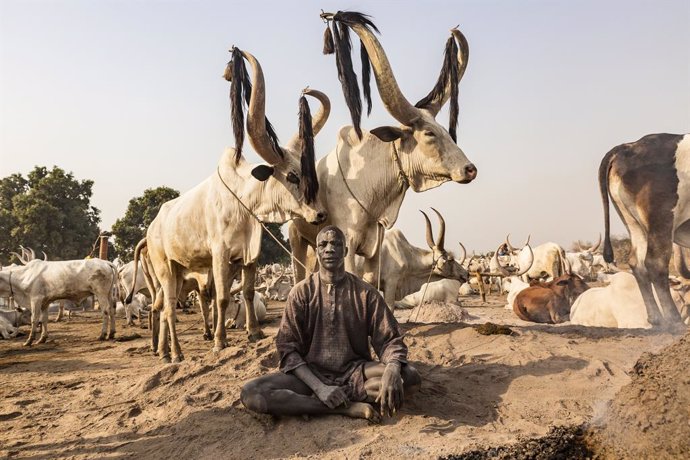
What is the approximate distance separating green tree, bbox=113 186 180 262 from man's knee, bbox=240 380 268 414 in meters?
28.6

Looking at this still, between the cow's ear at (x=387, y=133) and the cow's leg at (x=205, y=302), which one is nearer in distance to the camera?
the cow's ear at (x=387, y=133)

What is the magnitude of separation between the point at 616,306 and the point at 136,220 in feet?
95.2

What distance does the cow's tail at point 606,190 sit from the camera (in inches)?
262

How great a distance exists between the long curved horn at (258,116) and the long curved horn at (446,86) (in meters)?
1.91

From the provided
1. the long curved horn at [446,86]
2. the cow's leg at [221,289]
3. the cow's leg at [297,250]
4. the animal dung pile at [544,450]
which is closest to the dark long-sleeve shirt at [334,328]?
the animal dung pile at [544,450]

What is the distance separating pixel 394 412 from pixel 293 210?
304 centimetres

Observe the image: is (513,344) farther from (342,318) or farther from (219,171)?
(219,171)

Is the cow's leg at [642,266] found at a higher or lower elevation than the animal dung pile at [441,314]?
higher

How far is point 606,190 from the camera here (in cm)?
677

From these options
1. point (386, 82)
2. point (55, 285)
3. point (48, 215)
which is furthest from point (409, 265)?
point (48, 215)

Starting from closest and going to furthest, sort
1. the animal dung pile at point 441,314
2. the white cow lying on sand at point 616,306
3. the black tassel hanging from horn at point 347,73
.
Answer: the black tassel hanging from horn at point 347,73
the white cow lying on sand at point 616,306
the animal dung pile at point 441,314

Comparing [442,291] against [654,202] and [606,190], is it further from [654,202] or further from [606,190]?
[654,202]

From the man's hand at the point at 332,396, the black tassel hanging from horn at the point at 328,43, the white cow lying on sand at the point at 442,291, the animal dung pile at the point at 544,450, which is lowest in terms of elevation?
the animal dung pile at the point at 544,450

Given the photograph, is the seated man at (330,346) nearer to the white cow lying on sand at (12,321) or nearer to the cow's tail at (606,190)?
the cow's tail at (606,190)
